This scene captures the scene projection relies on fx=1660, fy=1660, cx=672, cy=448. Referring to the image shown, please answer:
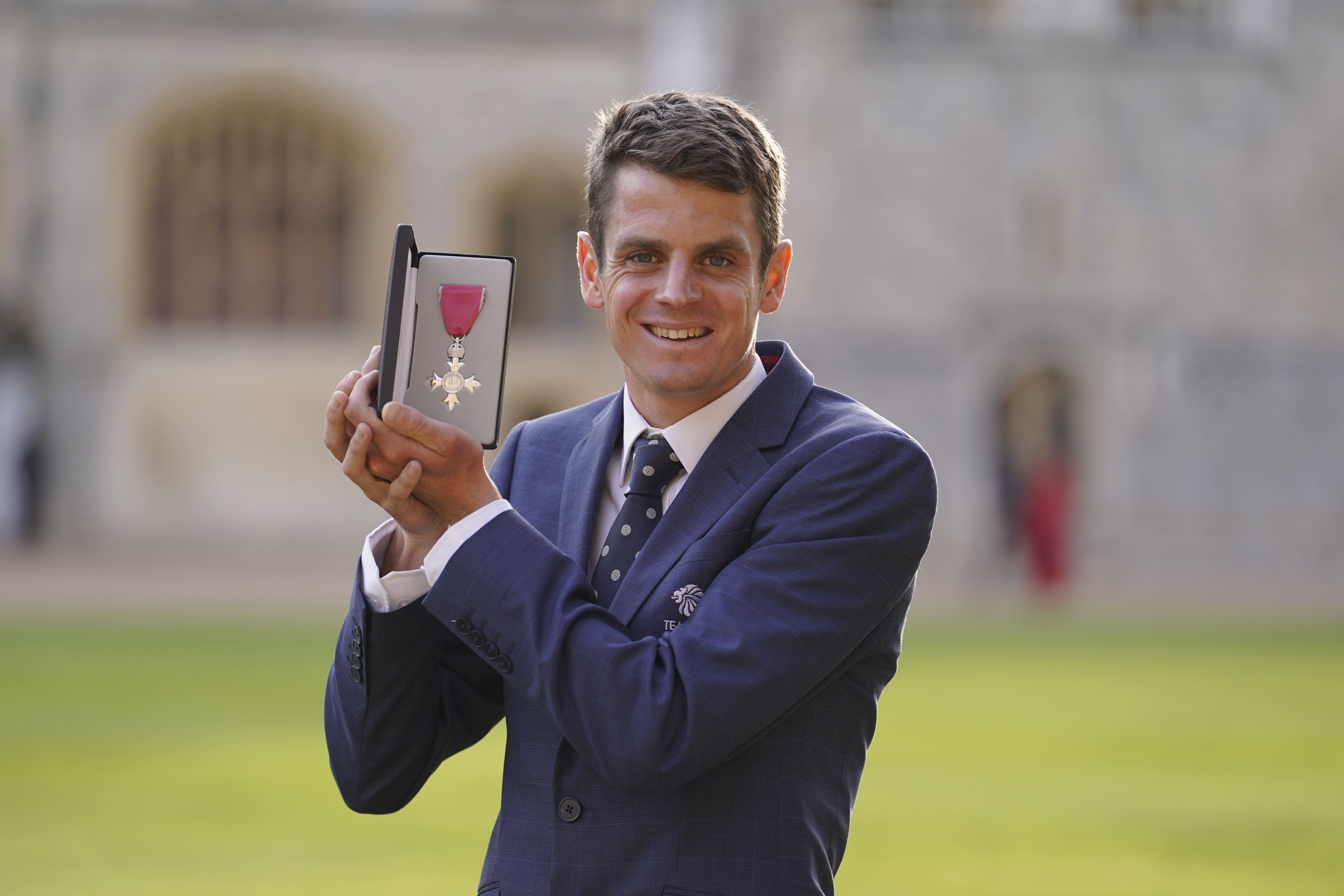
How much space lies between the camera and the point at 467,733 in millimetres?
2438

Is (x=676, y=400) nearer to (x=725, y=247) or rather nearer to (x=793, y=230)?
(x=725, y=247)

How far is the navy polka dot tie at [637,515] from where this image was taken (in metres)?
2.19

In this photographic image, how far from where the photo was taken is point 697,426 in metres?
2.26

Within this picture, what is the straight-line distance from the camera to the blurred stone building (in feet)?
73.5

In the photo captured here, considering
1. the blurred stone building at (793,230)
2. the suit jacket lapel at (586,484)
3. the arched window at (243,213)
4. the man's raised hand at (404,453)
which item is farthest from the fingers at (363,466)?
the arched window at (243,213)

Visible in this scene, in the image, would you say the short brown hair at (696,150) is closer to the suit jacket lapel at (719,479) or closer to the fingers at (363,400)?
the suit jacket lapel at (719,479)

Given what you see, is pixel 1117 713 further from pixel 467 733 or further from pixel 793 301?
pixel 793 301

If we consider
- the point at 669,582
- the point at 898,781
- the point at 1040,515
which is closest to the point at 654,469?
the point at 669,582

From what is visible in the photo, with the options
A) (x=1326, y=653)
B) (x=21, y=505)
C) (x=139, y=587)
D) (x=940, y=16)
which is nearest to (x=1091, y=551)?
(x=940, y=16)

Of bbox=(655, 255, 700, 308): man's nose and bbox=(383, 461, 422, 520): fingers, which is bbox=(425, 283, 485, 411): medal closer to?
bbox=(383, 461, 422, 520): fingers

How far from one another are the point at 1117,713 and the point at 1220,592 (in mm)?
9698

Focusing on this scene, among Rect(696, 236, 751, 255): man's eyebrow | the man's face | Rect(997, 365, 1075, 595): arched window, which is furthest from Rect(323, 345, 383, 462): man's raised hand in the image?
Rect(997, 365, 1075, 595): arched window

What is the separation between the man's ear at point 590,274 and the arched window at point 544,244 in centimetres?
2153

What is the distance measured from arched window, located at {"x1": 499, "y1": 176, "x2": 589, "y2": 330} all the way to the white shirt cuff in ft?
71.1
